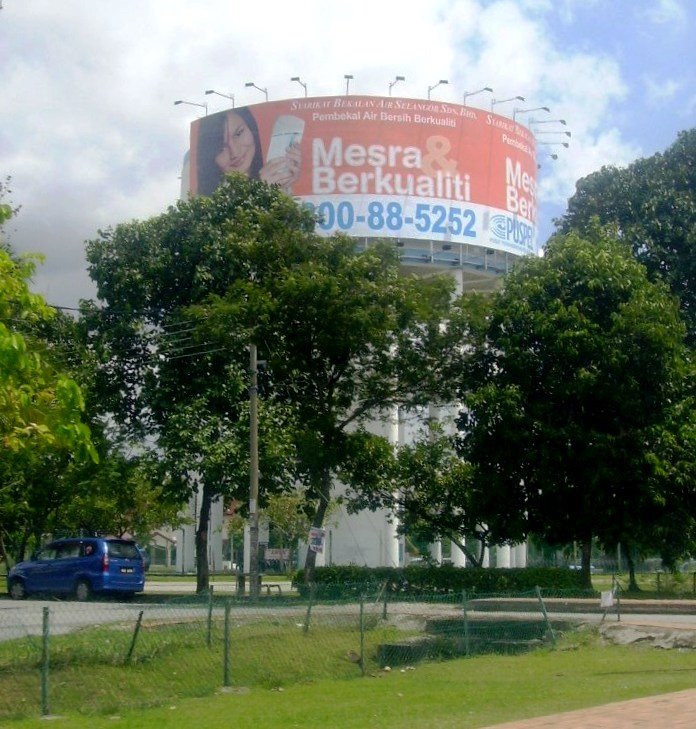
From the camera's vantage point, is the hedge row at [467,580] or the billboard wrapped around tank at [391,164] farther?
the billboard wrapped around tank at [391,164]

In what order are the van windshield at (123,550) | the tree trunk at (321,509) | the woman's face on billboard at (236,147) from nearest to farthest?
the van windshield at (123,550) → the tree trunk at (321,509) → the woman's face on billboard at (236,147)

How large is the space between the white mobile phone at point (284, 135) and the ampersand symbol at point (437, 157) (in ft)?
17.9

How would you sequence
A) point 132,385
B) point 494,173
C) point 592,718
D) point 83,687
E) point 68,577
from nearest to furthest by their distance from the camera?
point 592,718
point 83,687
point 68,577
point 132,385
point 494,173

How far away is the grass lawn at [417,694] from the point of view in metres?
12.1

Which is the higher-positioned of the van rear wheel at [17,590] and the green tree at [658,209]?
the green tree at [658,209]

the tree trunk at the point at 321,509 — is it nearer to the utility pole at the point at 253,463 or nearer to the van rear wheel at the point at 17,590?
the utility pole at the point at 253,463

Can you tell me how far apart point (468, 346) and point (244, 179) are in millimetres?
9631

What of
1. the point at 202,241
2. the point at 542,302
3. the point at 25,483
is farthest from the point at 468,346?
the point at 25,483

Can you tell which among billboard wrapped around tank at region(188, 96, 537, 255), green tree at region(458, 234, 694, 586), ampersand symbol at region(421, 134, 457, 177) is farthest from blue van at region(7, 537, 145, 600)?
ampersand symbol at region(421, 134, 457, 177)

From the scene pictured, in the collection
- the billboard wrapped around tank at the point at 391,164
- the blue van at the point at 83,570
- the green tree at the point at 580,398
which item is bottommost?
the blue van at the point at 83,570

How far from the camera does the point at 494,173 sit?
159 ft

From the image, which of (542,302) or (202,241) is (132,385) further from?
(542,302)

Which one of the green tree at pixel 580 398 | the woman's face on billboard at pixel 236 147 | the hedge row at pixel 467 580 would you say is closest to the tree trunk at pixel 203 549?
the hedge row at pixel 467 580

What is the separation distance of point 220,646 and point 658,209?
26.7 metres
